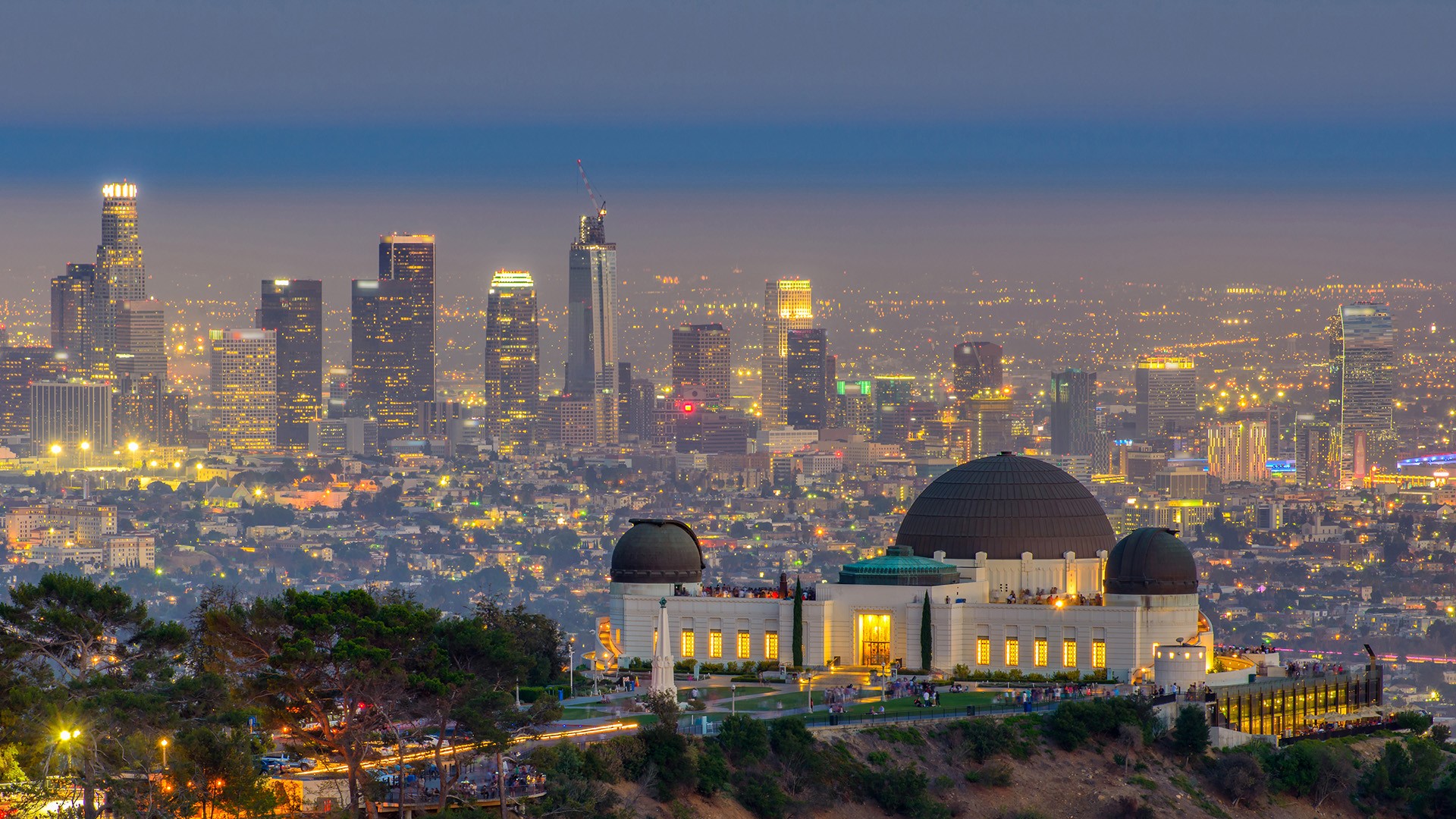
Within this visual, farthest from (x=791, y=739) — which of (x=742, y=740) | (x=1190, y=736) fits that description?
(x=1190, y=736)

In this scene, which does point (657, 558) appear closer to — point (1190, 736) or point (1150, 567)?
point (1150, 567)

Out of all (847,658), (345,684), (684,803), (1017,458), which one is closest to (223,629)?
(345,684)

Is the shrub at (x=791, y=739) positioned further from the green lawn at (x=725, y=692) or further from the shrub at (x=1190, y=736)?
the shrub at (x=1190, y=736)

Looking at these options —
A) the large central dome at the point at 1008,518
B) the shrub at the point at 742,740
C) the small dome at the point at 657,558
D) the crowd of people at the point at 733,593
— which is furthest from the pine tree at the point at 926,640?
the shrub at the point at 742,740

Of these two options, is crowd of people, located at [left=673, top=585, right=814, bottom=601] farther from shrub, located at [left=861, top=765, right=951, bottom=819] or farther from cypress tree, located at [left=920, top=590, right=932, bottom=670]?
shrub, located at [left=861, top=765, right=951, bottom=819]

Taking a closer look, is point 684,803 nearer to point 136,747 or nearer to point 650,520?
point 136,747

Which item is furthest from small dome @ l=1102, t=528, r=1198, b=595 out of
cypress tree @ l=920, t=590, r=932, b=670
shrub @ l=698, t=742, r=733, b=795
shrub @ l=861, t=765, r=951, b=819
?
shrub @ l=698, t=742, r=733, b=795

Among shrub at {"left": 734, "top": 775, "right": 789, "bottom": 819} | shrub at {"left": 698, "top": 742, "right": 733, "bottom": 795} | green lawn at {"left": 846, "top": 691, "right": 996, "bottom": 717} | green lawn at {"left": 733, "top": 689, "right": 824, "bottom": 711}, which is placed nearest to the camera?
shrub at {"left": 698, "top": 742, "right": 733, "bottom": 795}
